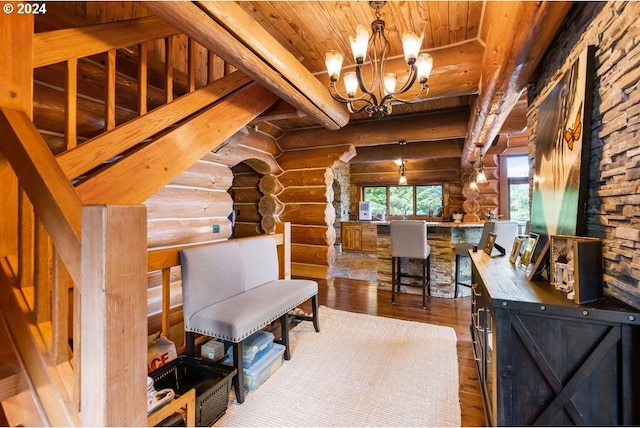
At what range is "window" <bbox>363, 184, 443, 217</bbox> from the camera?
26.1ft

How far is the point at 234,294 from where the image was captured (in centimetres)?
236

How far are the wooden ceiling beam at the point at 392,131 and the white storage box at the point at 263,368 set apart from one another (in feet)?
11.8

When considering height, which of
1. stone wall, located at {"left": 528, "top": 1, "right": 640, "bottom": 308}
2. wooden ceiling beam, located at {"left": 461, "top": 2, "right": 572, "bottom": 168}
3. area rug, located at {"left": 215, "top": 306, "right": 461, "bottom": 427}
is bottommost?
area rug, located at {"left": 215, "top": 306, "right": 461, "bottom": 427}

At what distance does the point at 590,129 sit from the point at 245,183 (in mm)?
5229

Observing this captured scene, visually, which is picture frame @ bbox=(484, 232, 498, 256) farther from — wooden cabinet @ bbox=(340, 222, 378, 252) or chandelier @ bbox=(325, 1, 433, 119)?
wooden cabinet @ bbox=(340, 222, 378, 252)

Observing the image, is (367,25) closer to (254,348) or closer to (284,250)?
(284,250)

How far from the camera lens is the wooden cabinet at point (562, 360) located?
1046 millimetres

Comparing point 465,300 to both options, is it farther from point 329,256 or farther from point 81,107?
point 81,107

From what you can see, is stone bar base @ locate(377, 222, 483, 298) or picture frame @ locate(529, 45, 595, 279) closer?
picture frame @ locate(529, 45, 595, 279)

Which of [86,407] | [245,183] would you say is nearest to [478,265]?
[86,407]

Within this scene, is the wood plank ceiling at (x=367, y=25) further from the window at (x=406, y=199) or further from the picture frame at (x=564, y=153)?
the window at (x=406, y=199)

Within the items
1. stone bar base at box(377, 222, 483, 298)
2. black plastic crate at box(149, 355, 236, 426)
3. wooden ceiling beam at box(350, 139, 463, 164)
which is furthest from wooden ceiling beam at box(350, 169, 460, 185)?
black plastic crate at box(149, 355, 236, 426)

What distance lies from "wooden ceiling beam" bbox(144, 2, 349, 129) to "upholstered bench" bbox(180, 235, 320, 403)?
141cm

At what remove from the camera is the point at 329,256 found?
5137 millimetres
